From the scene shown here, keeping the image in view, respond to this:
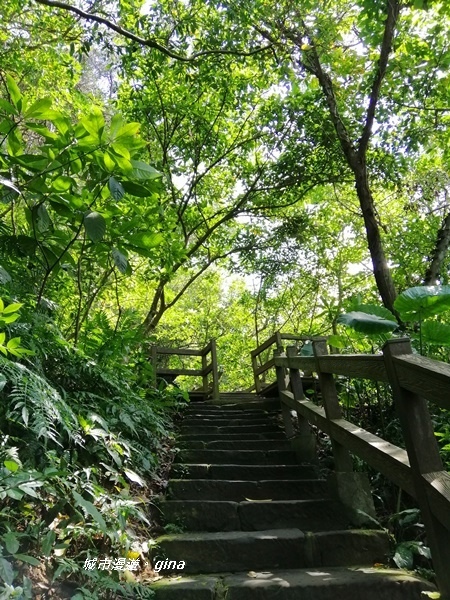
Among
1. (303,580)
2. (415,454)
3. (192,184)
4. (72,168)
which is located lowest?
(303,580)

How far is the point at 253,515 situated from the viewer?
10.2 ft

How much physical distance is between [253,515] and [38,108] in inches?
111

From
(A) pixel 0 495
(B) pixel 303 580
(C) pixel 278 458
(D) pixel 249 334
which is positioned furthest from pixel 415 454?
(D) pixel 249 334

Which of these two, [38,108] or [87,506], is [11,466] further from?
[38,108]

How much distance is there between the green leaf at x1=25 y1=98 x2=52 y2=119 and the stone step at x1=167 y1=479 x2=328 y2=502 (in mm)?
2736

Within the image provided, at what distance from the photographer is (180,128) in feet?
28.1

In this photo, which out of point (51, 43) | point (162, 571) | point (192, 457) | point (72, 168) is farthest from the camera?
point (51, 43)

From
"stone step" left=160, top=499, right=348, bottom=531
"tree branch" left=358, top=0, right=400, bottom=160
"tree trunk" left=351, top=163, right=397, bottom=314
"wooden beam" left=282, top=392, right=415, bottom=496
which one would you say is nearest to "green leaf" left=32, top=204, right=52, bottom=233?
"stone step" left=160, top=499, right=348, bottom=531

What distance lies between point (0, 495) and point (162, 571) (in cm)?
135

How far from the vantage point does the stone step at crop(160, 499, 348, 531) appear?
304 centimetres

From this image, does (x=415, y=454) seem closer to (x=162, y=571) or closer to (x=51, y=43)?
(x=162, y=571)

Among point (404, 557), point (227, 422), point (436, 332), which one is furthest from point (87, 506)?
point (227, 422)

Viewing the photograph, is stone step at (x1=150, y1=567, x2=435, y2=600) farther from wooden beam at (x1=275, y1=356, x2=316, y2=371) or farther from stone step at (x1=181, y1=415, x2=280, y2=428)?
stone step at (x1=181, y1=415, x2=280, y2=428)

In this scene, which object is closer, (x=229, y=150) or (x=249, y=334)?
(x=229, y=150)
